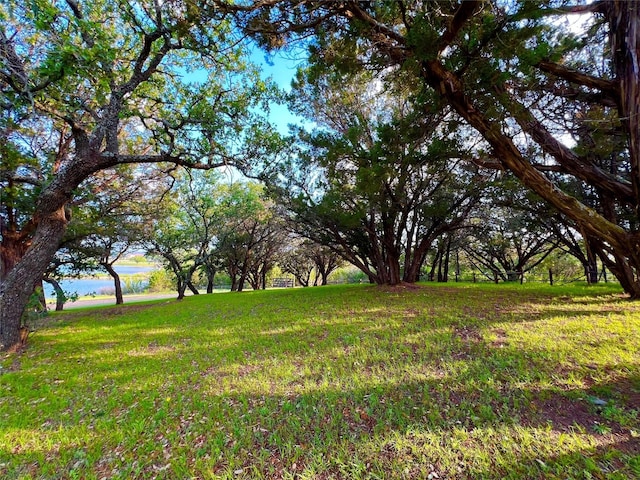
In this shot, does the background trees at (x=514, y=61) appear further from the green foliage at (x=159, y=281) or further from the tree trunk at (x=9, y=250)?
the green foliage at (x=159, y=281)

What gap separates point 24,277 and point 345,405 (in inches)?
224

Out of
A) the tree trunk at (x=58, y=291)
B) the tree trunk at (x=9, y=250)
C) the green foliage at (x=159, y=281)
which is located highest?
the tree trunk at (x=9, y=250)

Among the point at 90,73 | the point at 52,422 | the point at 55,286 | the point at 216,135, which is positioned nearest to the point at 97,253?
the point at 55,286

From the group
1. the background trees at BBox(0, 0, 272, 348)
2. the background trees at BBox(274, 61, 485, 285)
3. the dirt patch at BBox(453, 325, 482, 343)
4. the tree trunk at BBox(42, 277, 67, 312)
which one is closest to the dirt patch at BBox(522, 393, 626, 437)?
the dirt patch at BBox(453, 325, 482, 343)

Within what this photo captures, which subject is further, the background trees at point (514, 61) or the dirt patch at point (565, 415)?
the background trees at point (514, 61)

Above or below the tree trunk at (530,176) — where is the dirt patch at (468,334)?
below

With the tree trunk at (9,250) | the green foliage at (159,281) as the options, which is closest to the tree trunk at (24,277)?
the tree trunk at (9,250)

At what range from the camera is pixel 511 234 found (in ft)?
44.8

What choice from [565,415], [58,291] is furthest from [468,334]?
[58,291]

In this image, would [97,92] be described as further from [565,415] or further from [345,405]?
[565,415]

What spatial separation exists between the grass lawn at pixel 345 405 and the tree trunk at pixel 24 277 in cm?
51

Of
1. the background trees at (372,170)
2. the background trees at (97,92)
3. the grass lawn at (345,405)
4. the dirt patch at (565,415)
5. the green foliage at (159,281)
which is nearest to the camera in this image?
the grass lawn at (345,405)

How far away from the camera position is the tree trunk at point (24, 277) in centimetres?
436

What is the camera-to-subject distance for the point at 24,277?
14.5ft
